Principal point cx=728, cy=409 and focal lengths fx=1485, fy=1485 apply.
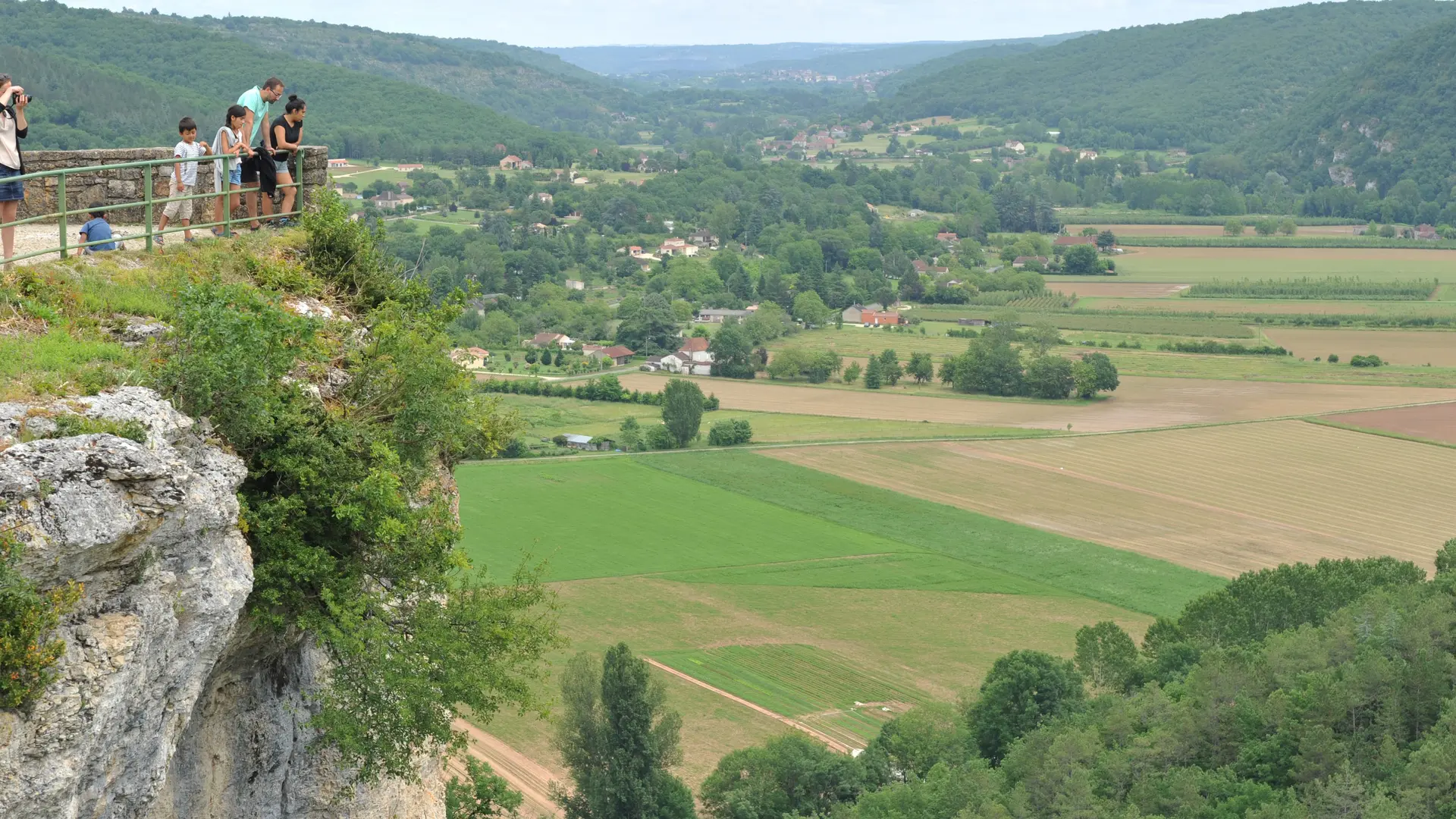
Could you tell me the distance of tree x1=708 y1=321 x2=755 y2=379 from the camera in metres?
103

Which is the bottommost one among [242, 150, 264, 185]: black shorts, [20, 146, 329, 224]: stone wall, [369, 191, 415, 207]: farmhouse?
[369, 191, 415, 207]: farmhouse

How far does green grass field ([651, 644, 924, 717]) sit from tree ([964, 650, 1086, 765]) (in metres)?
2.64

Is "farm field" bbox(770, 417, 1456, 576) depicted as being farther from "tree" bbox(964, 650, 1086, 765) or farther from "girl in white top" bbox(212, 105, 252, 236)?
"girl in white top" bbox(212, 105, 252, 236)

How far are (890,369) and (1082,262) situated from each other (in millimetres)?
69797

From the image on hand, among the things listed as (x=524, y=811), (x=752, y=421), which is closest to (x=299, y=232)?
(x=524, y=811)

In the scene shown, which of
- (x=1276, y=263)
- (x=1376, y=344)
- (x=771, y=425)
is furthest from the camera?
(x=1276, y=263)

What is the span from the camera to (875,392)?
93.3 meters

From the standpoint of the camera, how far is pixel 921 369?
3831 inches

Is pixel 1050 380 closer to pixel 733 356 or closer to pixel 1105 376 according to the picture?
pixel 1105 376

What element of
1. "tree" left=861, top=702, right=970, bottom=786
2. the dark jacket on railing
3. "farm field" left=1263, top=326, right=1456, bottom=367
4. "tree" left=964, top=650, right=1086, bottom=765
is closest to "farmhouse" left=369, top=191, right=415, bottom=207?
"farm field" left=1263, top=326, right=1456, bottom=367

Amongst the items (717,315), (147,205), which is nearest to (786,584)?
(147,205)

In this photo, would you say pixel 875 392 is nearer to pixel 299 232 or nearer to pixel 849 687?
pixel 849 687

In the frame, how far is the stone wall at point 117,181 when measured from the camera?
1747 centimetres

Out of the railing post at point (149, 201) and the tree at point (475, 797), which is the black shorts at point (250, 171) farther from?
the tree at point (475, 797)
